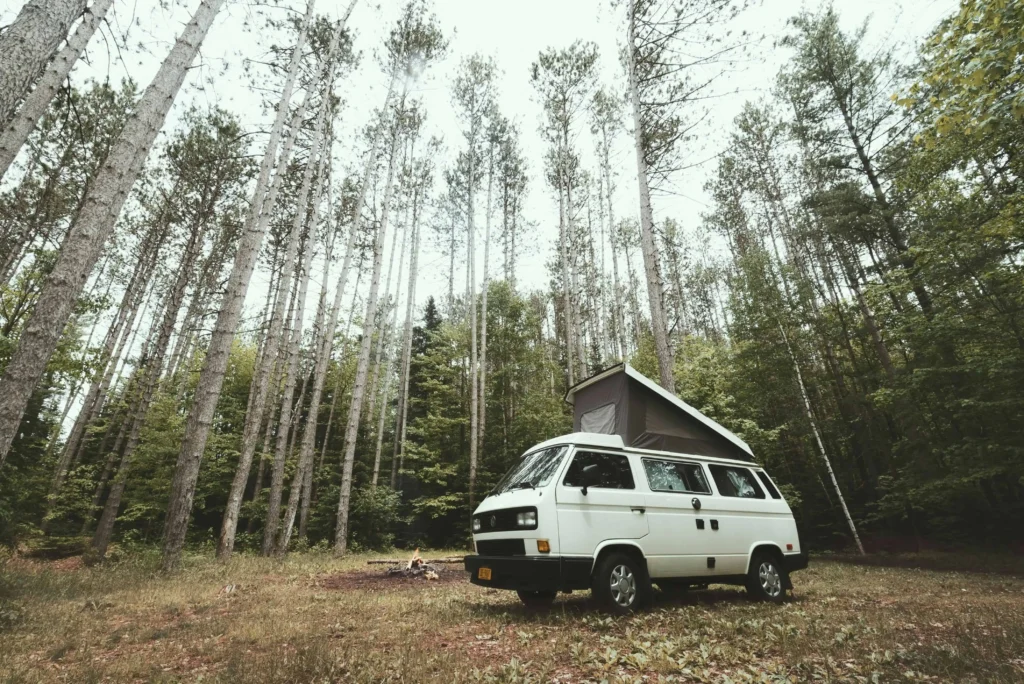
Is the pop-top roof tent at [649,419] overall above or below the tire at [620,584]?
above

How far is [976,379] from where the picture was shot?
36.6ft

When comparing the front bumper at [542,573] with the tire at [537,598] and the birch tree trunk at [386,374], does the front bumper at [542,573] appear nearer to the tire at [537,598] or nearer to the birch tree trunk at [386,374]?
the tire at [537,598]

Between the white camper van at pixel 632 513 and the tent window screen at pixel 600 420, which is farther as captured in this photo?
the tent window screen at pixel 600 420

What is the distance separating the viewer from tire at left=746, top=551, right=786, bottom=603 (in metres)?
6.46

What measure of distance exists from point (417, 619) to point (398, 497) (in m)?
12.9

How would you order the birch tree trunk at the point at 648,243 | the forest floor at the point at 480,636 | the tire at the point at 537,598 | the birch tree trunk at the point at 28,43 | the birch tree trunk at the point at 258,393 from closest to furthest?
the forest floor at the point at 480,636 → the birch tree trunk at the point at 28,43 → the tire at the point at 537,598 → the birch tree trunk at the point at 648,243 → the birch tree trunk at the point at 258,393

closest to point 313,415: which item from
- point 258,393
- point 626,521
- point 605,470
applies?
point 258,393

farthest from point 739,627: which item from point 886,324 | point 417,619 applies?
point 886,324

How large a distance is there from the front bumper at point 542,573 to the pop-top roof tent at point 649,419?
1978mm

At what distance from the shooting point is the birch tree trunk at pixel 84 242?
4.01 metres

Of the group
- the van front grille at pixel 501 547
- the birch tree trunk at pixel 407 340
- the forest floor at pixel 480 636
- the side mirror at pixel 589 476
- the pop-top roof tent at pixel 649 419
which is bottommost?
the forest floor at pixel 480 636

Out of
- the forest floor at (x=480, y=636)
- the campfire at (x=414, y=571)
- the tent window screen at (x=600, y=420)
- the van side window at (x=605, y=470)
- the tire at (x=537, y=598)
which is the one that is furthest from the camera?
the campfire at (x=414, y=571)

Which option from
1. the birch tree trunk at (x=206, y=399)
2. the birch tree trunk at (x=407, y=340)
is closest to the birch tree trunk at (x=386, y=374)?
the birch tree trunk at (x=407, y=340)

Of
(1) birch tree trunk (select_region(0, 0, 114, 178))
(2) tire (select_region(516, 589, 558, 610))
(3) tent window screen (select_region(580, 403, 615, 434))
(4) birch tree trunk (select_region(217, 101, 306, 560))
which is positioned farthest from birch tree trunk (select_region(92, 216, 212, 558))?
(2) tire (select_region(516, 589, 558, 610))
